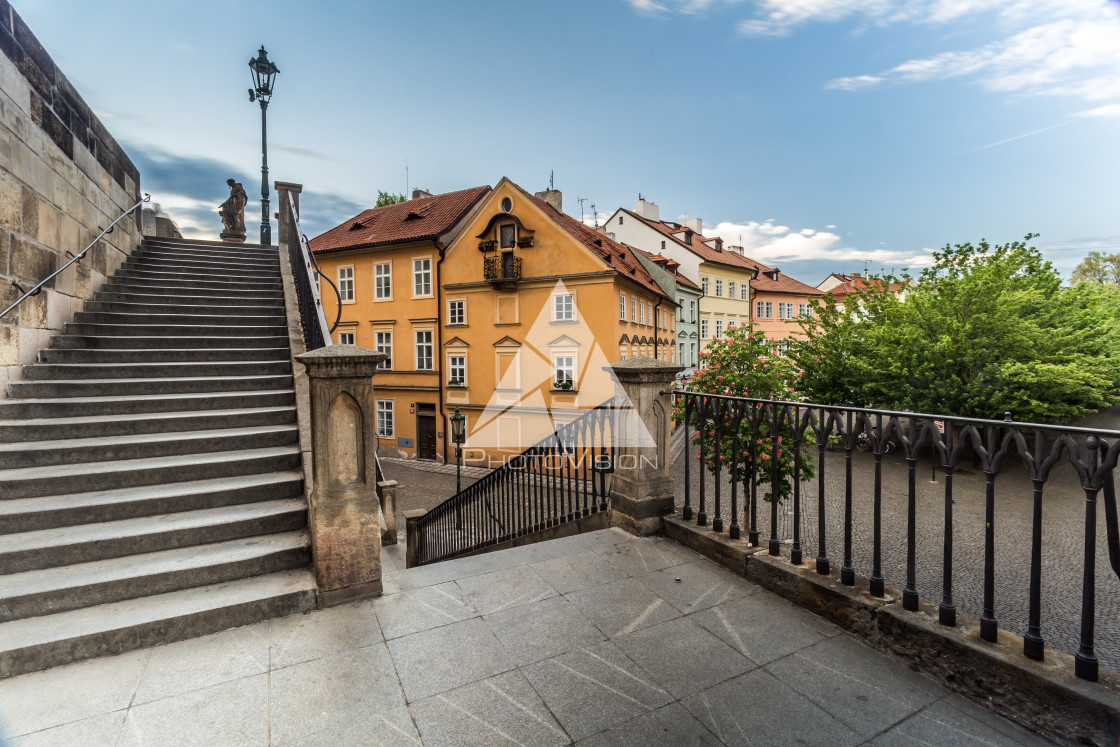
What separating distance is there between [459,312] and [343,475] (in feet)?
70.3

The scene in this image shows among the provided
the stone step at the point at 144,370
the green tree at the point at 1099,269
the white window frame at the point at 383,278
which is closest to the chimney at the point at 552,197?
the white window frame at the point at 383,278

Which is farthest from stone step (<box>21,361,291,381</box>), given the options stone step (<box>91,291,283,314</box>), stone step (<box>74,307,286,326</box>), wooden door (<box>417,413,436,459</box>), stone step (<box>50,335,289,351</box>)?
wooden door (<box>417,413,436,459</box>)

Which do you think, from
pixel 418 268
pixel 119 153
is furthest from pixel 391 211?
pixel 119 153

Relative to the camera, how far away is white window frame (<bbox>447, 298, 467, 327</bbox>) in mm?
24141

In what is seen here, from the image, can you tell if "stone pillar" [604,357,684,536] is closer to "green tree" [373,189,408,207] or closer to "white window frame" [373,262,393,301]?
"white window frame" [373,262,393,301]

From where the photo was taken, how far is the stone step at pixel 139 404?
4.70 metres

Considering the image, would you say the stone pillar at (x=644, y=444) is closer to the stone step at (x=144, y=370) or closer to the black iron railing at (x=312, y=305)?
the black iron railing at (x=312, y=305)

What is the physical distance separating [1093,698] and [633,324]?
22234 millimetres

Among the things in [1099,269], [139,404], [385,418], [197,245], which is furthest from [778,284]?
[139,404]

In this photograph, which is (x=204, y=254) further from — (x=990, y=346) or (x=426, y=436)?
(x=990, y=346)

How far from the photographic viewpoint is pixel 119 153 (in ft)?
25.6

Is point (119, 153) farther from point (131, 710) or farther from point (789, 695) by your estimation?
point (789, 695)

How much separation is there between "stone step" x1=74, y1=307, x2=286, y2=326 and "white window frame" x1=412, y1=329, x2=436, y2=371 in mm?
17280

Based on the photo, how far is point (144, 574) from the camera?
3.25 m
